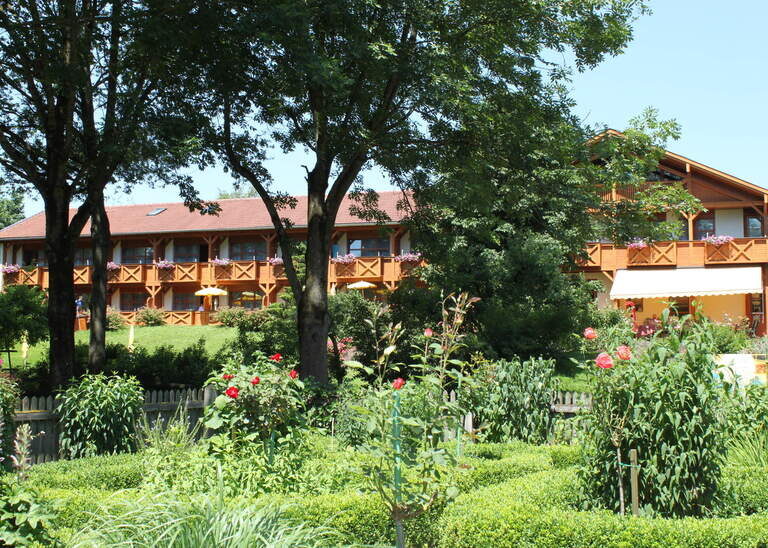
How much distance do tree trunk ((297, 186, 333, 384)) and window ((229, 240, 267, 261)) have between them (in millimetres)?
24834

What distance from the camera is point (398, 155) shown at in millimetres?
15602

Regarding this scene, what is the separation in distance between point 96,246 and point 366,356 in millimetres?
7365

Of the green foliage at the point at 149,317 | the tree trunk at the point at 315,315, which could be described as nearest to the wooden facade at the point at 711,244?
the tree trunk at the point at 315,315

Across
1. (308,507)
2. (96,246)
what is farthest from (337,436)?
(96,246)

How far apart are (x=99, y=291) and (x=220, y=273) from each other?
22617 mm

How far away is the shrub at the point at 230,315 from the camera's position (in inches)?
1325

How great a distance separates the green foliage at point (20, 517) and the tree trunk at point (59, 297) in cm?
1043

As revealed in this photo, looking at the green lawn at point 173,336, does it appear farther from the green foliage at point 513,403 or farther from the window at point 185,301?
the green foliage at point 513,403

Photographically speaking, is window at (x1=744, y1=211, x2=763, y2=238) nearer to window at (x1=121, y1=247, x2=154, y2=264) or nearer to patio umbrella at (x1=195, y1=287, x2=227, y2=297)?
patio umbrella at (x1=195, y1=287, x2=227, y2=297)

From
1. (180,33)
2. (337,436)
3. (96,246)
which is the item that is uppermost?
(180,33)

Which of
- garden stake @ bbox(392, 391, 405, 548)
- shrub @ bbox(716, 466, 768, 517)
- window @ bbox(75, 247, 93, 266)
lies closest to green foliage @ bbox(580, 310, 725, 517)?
shrub @ bbox(716, 466, 768, 517)

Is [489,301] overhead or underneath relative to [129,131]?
underneath

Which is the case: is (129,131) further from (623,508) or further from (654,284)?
(654,284)

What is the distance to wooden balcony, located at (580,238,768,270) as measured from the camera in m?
30.2
